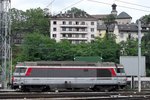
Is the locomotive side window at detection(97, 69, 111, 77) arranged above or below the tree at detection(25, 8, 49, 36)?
below

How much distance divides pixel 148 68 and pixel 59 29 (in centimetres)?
5329

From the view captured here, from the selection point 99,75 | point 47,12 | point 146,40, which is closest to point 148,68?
point 146,40

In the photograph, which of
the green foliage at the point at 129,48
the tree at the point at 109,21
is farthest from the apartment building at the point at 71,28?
the green foliage at the point at 129,48

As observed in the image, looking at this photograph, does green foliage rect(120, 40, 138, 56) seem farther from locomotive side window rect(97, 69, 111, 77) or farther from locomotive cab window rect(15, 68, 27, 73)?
locomotive cab window rect(15, 68, 27, 73)

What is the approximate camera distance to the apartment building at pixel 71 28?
128 metres

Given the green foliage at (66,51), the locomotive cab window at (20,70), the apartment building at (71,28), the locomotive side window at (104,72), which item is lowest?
the locomotive side window at (104,72)

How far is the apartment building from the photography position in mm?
128000

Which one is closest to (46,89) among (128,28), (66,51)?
(66,51)

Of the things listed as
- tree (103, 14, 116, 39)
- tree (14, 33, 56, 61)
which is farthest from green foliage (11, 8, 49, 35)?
tree (14, 33, 56, 61)

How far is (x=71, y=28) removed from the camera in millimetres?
128750

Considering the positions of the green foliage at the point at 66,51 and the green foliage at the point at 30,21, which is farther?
the green foliage at the point at 30,21

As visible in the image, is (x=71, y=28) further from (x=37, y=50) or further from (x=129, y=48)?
(x=37, y=50)

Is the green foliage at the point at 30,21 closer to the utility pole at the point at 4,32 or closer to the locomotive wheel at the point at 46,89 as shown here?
the utility pole at the point at 4,32

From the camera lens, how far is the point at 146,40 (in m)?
92.6
